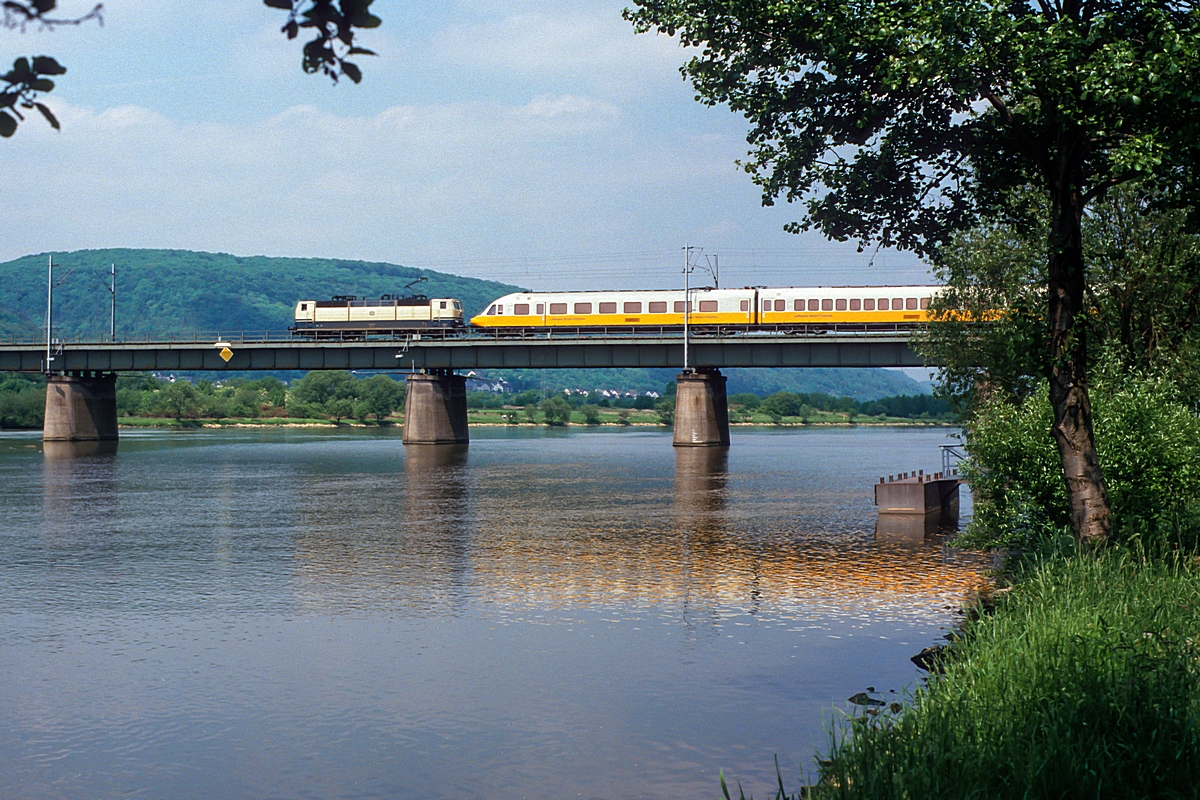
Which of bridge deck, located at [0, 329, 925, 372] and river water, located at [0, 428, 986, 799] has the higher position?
bridge deck, located at [0, 329, 925, 372]

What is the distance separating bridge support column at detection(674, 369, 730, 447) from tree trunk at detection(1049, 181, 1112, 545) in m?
71.3

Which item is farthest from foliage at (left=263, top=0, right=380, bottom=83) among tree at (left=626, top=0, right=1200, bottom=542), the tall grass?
tree at (left=626, top=0, right=1200, bottom=542)

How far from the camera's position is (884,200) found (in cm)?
2281

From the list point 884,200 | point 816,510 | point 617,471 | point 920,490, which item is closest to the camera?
point 884,200

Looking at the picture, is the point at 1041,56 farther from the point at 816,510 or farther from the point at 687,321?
the point at 687,321

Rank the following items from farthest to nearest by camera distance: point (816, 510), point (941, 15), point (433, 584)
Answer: point (816, 510) < point (433, 584) < point (941, 15)

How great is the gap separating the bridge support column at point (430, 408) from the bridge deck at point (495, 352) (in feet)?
11.0

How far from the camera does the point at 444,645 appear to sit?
18.5m

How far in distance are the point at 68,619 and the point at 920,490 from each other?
1074 inches

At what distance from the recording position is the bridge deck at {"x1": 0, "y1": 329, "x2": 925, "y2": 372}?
277ft

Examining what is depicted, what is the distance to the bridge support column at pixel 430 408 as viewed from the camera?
100438mm

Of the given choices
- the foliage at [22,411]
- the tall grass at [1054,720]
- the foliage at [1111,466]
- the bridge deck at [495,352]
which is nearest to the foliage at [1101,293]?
the foliage at [1111,466]

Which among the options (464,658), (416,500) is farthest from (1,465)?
(464,658)

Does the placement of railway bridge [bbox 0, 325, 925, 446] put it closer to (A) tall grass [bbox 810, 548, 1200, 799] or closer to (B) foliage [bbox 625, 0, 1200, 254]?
(B) foliage [bbox 625, 0, 1200, 254]
